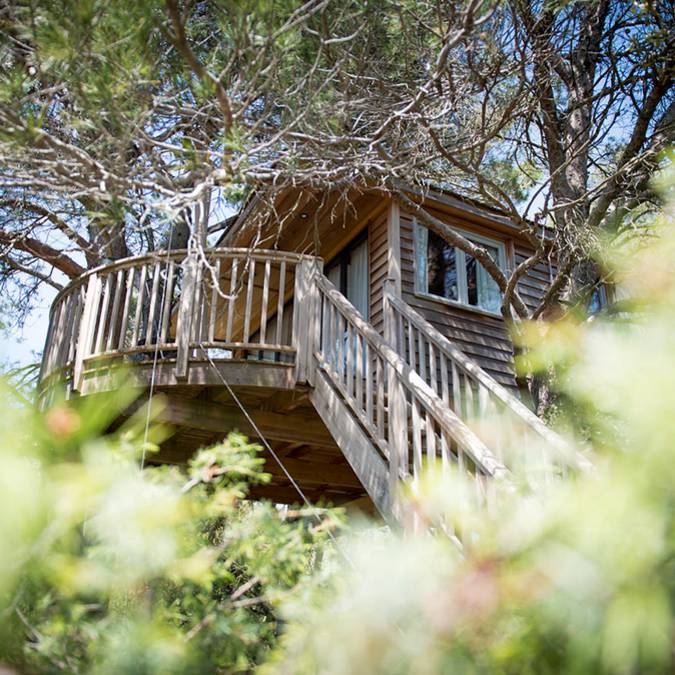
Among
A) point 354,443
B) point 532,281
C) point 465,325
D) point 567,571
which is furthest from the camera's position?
point 532,281

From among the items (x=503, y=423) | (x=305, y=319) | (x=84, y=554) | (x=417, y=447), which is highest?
(x=305, y=319)

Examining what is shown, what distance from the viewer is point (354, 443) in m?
4.76

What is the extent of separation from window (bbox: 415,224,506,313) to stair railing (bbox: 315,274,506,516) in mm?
2820

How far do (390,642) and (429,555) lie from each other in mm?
167

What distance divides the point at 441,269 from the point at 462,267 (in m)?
0.38

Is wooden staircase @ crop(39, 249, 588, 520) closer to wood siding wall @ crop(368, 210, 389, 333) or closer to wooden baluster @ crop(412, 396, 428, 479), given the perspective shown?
wooden baluster @ crop(412, 396, 428, 479)

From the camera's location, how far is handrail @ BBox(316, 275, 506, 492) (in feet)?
11.7

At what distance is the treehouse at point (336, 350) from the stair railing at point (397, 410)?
1 centimetres

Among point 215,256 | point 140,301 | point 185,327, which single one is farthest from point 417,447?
point 140,301

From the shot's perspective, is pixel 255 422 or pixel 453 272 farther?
pixel 453 272

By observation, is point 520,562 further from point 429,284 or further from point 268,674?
point 429,284

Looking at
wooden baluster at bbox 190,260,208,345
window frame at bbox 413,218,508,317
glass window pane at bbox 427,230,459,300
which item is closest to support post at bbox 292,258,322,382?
wooden baluster at bbox 190,260,208,345

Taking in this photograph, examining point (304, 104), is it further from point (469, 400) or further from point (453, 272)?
point (453, 272)

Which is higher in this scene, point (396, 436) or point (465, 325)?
point (465, 325)
